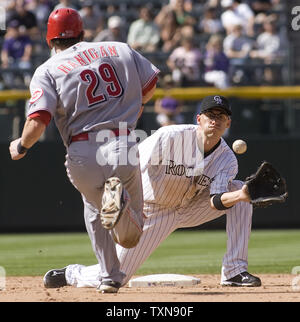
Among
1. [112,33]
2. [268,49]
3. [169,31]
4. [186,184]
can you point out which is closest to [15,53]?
[112,33]

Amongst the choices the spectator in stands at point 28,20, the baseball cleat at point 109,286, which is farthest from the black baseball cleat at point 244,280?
the spectator in stands at point 28,20

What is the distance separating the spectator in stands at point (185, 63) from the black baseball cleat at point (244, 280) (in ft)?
20.7

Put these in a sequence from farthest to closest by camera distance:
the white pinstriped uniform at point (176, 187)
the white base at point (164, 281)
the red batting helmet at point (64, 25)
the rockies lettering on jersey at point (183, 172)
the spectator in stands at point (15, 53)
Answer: the spectator in stands at point (15, 53) < the white base at point (164, 281) < the rockies lettering on jersey at point (183, 172) < the white pinstriped uniform at point (176, 187) < the red batting helmet at point (64, 25)

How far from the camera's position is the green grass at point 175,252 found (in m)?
7.93

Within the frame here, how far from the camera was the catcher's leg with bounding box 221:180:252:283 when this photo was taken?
20.1ft

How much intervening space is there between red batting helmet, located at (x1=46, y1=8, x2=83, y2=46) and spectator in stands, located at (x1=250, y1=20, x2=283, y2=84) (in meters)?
7.64

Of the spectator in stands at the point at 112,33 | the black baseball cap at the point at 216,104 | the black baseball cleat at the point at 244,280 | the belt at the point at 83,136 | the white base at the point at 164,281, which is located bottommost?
the white base at the point at 164,281

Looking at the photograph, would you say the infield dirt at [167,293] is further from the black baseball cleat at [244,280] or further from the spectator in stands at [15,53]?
the spectator in stands at [15,53]

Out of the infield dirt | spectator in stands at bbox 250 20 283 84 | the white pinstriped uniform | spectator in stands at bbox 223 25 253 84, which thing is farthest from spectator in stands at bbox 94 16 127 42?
the white pinstriped uniform

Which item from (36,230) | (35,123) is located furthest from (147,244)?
(36,230)

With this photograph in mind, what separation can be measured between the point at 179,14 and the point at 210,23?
1.88 feet

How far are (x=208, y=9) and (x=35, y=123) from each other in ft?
31.1

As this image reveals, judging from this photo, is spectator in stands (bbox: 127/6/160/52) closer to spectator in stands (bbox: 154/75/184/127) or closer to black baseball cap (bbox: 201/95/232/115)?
spectator in stands (bbox: 154/75/184/127)
